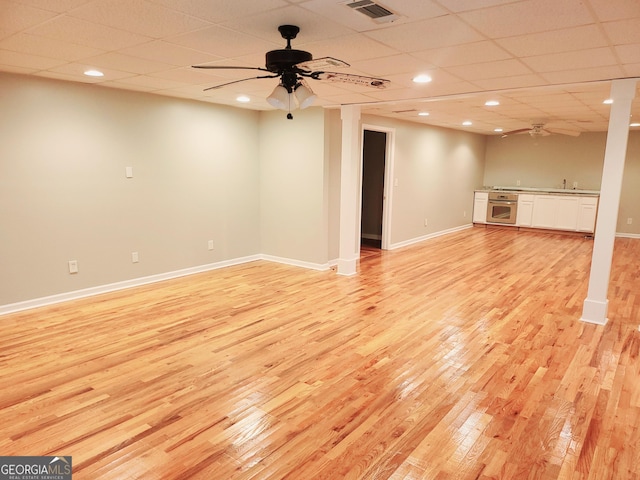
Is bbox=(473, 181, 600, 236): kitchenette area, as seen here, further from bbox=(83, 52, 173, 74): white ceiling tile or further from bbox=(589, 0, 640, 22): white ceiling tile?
bbox=(83, 52, 173, 74): white ceiling tile

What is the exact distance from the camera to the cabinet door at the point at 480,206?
10.5 metres

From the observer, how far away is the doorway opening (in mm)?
8266

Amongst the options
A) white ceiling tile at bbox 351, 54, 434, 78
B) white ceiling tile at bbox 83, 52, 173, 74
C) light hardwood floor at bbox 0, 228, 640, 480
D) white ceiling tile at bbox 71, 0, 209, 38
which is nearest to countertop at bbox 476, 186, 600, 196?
light hardwood floor at bbox 0, 228, 640, 480

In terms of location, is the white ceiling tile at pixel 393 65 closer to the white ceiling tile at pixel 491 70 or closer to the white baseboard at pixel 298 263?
the white ceiling tile at pixel 491 70

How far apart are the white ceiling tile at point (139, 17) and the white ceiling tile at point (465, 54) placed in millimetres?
1593

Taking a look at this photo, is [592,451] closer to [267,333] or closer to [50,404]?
[267,333]

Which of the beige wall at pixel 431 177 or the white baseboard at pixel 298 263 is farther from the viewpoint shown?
the beige wall at pixel 431 177

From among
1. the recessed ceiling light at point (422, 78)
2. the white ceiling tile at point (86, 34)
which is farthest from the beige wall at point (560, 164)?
the white ceiling tile at point (86, 34)

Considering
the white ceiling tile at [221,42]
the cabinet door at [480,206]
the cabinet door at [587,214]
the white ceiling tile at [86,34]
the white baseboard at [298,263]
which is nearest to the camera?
the white ceiling tile at [86,34]

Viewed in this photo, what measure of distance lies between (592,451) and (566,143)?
923cm

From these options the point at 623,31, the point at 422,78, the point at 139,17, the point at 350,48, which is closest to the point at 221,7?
the point at 139,17

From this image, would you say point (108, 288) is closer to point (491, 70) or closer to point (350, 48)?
point (350, 48)

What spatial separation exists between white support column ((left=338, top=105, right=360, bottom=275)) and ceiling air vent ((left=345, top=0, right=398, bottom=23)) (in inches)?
122

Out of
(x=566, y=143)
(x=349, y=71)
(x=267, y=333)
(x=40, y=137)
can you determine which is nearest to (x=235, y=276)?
(x=267, y=333)
